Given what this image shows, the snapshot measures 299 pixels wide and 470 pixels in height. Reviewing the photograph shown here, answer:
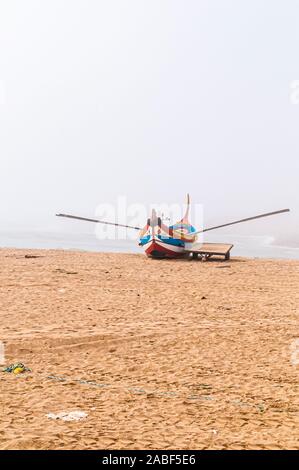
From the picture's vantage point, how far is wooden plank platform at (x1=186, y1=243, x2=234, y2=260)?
29031 millimetres

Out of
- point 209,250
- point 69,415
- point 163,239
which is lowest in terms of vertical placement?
point 69,415

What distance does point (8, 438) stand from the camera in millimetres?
4988

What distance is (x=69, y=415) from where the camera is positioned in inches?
225

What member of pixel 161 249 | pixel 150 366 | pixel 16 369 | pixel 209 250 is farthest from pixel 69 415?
pixel 209 250

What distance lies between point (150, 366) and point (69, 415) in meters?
2.46

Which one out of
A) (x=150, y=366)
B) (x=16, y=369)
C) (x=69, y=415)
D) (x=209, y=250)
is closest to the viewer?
(x=69, y=415)

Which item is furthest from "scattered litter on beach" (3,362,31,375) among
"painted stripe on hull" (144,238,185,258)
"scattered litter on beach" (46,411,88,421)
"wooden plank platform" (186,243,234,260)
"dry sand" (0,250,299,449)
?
"painted stripe on hull" (144,238,185,258)

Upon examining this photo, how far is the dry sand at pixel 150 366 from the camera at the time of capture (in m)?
5.25

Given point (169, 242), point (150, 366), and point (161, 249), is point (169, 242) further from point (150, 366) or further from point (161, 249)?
point (150, 366)

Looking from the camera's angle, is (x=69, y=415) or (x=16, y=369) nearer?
(x=69, y=415)
